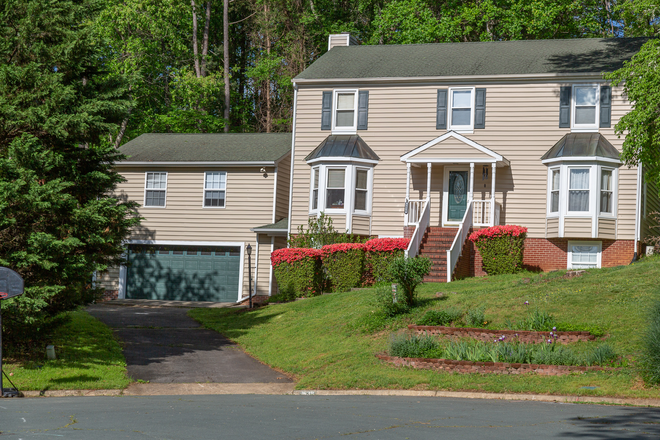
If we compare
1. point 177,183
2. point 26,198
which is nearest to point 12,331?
point 26,198

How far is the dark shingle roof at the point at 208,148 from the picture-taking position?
89.7 feet

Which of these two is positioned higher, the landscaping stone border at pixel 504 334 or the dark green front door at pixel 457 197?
the dark green front door at pixel 457 197

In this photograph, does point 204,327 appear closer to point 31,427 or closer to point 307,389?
point 307,389

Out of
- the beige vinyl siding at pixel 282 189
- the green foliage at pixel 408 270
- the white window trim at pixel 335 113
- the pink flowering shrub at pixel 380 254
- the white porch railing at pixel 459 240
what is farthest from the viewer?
the beige vinyl siding at pixel 282 189

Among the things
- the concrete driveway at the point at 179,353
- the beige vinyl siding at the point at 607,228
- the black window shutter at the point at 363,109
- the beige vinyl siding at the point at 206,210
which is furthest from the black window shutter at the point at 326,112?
the beige vinyl siding at the point at 607,228

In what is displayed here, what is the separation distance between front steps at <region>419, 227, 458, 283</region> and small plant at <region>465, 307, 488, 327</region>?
6.66 m

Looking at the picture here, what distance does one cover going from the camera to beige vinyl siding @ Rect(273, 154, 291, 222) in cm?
2705

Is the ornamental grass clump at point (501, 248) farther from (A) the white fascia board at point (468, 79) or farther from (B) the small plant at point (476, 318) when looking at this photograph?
(B) the small plant at point (476, 318)

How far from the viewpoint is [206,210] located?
2730 cm

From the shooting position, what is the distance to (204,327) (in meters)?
19.3

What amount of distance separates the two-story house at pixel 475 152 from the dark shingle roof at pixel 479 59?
7 cm

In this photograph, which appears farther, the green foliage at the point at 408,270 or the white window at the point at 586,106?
the white window at the point at 586,106

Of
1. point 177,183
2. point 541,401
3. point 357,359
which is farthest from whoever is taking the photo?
point 177,183

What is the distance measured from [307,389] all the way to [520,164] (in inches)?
547
